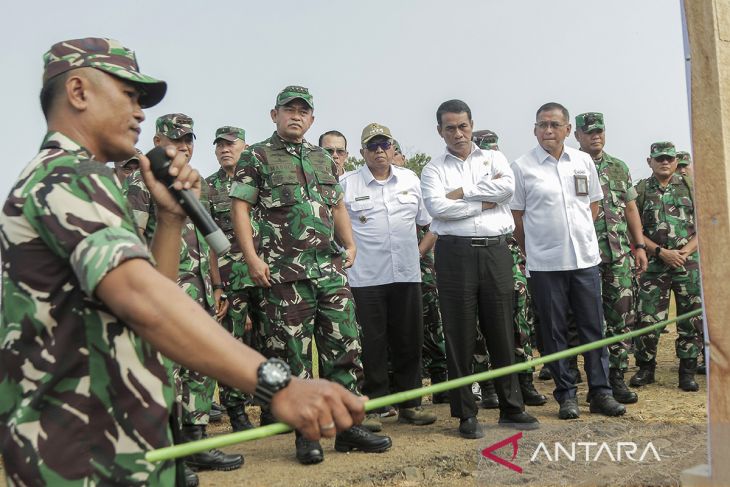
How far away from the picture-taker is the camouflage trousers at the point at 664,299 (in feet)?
24.6

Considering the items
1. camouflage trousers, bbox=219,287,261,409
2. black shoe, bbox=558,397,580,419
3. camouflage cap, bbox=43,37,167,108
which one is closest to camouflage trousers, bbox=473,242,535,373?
black shoe, bbox=558,397,580,419

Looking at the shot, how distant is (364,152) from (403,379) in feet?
6.48

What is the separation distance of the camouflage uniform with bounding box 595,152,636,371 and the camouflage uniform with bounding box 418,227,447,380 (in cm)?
156

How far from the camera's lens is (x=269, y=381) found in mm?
1745

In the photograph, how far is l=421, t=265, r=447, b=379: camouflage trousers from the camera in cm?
743

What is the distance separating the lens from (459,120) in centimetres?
587

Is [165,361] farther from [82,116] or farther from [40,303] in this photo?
[82,116]

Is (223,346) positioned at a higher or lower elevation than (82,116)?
lower

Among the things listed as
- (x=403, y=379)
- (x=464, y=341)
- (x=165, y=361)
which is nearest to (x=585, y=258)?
(x=464, y=341)

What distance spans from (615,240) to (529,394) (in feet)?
5.37

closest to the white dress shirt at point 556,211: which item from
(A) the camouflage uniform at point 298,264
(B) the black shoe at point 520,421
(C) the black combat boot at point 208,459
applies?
(B) the black shoe at point 520,421

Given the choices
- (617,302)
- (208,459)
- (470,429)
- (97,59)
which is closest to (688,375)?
(617,302)

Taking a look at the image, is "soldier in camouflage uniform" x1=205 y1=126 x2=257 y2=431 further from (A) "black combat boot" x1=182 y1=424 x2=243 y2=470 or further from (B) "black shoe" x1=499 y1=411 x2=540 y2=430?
(B) "black shoe" x1=499 y1=411 x2=540 y2=430

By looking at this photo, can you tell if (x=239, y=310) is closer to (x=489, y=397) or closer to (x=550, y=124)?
(x=489, y=397)
